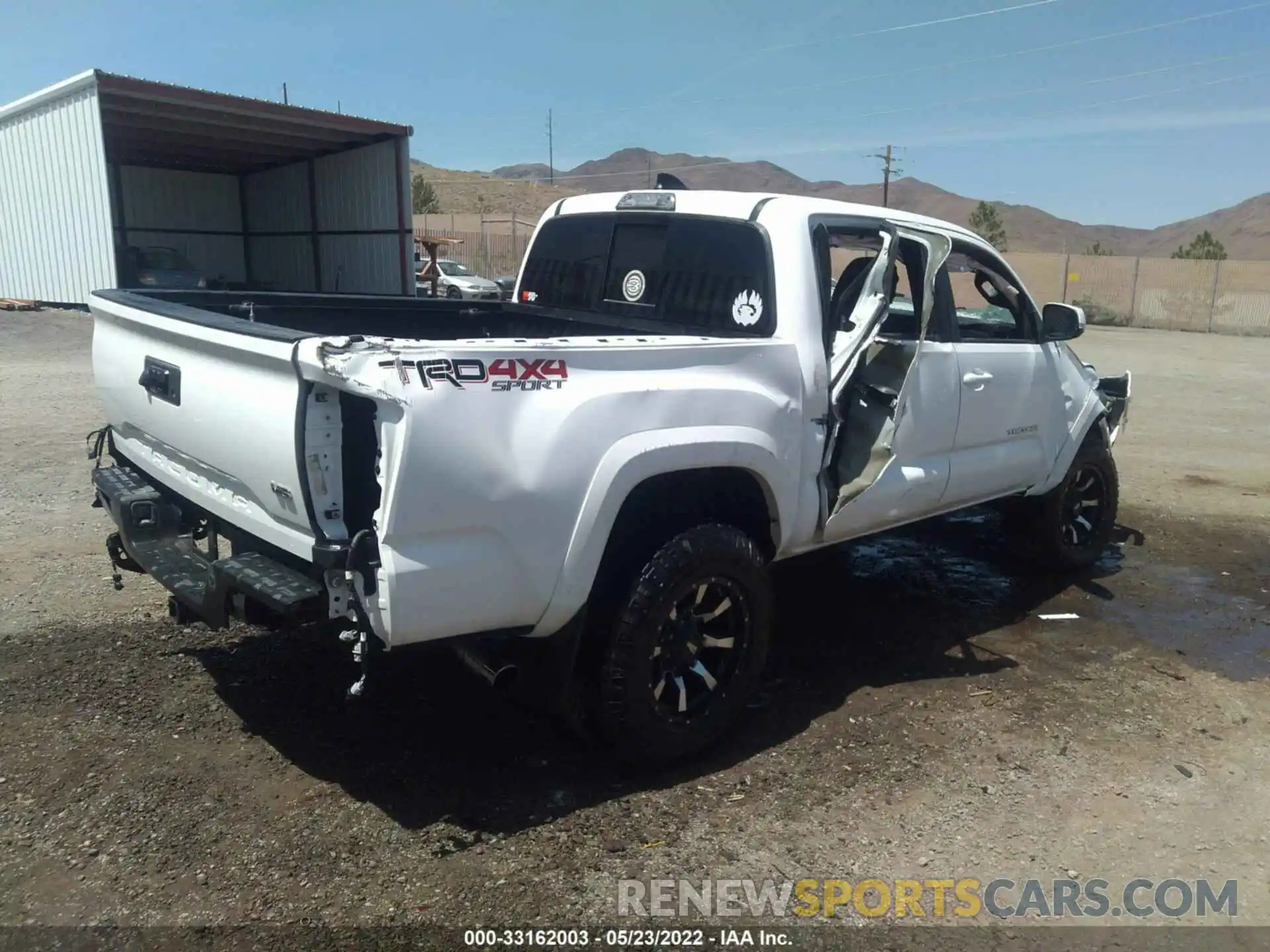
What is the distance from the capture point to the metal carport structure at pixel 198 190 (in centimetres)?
1673

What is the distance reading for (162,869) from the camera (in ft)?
9.89

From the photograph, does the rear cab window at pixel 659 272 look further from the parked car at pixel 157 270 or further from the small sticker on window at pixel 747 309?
the parked car at pixel 157 270

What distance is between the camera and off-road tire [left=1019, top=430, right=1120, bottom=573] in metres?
5.86

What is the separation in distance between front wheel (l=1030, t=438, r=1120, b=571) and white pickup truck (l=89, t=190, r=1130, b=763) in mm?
470

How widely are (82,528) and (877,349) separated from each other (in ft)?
16.2

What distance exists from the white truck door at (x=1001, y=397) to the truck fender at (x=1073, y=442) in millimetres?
77

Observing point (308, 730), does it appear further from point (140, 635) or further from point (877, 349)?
point (877, 349)

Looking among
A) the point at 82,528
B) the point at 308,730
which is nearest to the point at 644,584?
the point at 308,730

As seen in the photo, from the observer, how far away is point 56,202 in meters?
18.2

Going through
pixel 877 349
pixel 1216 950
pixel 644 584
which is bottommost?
pixel 1216 950

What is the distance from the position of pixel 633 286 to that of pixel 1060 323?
8.10 ft

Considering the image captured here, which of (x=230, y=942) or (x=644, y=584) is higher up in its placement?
(x=644, y=584)

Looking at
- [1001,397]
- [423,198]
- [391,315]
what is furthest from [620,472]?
[423,198]

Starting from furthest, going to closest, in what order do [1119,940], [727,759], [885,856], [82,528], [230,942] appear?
[82,528] → [727,759] → [885,856] → [1119,940] → [230,942]
